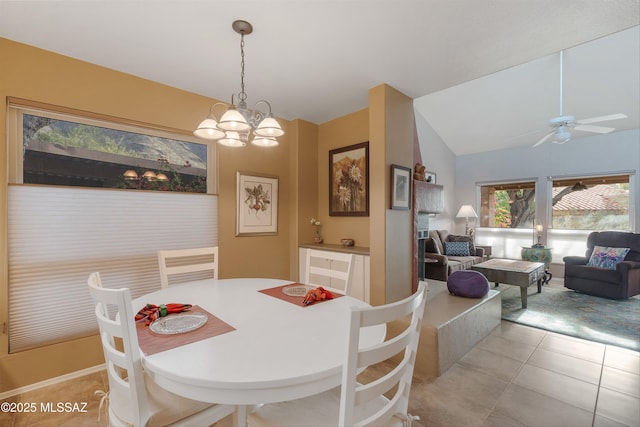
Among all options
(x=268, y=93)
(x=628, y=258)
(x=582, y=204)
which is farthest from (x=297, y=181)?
(x=582, y=204)

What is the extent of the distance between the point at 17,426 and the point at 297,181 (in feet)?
9.74

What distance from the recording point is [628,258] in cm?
413

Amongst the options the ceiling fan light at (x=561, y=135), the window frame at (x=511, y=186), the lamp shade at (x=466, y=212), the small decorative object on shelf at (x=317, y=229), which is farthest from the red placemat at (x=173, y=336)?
the window frame at (x=511, y=186)

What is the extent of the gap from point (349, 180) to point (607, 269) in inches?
162

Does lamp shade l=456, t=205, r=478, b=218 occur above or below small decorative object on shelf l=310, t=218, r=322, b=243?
above

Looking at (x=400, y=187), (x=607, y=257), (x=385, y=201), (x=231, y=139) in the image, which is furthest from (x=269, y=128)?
(x=607, y=257)

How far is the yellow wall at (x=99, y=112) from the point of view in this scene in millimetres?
1938

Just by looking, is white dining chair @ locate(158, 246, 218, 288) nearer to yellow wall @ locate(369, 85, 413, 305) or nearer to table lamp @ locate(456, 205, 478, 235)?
yellow wall @ locate(369, 85, 413, 305)

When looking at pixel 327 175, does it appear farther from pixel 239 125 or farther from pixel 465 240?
pixel 465 240

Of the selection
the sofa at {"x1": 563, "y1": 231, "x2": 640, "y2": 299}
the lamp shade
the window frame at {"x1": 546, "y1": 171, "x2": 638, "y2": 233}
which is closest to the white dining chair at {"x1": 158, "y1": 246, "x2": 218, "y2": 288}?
the sofa at {"x1": 563, "y1": 231, "x2": 640, "y2": 299}

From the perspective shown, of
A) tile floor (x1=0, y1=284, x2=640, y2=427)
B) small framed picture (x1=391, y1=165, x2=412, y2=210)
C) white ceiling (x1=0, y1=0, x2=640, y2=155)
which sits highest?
white ceiling (x1=0, y1=0, x2=640, y2=155)

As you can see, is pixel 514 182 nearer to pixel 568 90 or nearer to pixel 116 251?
pixel 568 90

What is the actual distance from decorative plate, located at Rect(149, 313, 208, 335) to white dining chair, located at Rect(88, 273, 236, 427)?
0.53 feet

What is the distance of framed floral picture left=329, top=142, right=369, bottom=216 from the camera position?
322 cm
